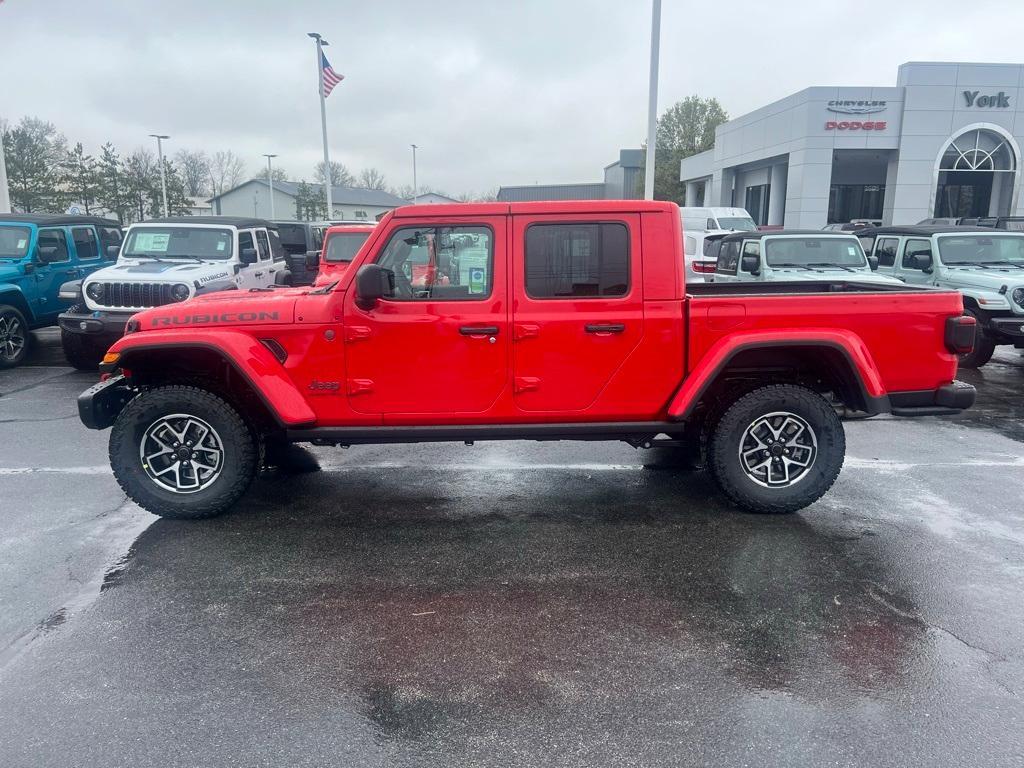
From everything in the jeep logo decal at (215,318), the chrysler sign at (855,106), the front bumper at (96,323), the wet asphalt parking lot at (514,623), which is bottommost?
the wet asphalt parking lot at (514,623)

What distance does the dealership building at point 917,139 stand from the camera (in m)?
32.0

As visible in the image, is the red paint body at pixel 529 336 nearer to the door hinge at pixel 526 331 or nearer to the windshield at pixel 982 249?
the door hinge at pixel 526 331

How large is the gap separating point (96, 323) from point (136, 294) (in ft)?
1.97

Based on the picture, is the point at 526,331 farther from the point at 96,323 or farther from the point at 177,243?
the point at 177,243

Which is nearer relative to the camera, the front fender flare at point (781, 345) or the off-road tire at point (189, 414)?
the front fender flare at point (781, 345)

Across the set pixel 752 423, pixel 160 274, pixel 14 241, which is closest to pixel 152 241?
pixel 160 274

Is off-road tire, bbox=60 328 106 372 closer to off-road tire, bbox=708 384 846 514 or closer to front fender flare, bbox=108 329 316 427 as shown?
front fender flare, bbox=108 329 316 427

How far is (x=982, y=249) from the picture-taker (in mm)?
11211

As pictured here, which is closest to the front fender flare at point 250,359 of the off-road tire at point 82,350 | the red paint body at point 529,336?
the red paint body at point 529,336

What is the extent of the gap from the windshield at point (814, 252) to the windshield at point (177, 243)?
26.6 feet

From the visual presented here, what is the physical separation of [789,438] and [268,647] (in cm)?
342

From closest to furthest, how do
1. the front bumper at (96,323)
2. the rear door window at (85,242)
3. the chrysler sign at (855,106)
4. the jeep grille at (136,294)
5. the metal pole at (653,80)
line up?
the front bumper at (96,323), the jeep grille at (136,294), the rear door window at (85,242), the metal pole at (653,80), the chrysler sign at (855,106)

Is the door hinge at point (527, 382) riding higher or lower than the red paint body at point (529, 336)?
lower

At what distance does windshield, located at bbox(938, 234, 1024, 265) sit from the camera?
1113 cm
